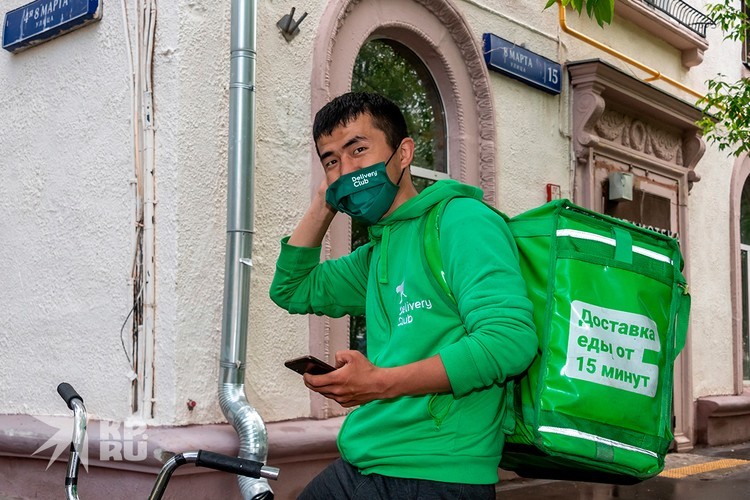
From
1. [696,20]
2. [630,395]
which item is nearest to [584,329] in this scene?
[630,395]

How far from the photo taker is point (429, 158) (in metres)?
7.09

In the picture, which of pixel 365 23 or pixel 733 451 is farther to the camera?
pixel 733 451

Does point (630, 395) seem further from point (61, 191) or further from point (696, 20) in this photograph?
point (696, 20)

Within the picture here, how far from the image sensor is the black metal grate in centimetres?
1006

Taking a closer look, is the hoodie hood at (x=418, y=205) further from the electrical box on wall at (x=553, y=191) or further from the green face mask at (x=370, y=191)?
Answer: the electrical box on wall at (x=553, y=191)

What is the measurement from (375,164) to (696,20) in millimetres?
9222

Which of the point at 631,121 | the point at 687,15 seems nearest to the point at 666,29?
→ the point at 687,15

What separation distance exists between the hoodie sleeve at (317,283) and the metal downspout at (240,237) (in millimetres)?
2112

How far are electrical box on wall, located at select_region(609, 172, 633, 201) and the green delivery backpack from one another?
6346 mm

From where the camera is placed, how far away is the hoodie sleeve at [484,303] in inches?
73.3

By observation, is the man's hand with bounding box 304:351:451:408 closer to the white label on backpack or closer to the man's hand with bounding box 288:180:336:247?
the white label on backpack

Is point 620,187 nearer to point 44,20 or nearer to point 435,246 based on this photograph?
point 44,20

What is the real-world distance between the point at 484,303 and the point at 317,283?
870 millimetres

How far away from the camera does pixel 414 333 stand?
209 cm
